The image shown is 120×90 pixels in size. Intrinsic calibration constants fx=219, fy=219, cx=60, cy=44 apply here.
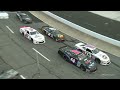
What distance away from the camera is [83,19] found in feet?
132

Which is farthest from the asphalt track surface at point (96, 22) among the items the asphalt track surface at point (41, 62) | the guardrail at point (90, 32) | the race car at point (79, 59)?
the race car at point (79, 59)

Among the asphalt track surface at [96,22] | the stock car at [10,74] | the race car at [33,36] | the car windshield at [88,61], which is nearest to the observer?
the stock car at [10,74]

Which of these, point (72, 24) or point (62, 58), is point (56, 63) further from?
point (72, 24)

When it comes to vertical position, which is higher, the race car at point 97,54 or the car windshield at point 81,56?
the car windshield at point 81,56

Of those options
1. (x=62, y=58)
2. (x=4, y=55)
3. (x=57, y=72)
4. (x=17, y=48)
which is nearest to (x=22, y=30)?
(x=17, y=48)

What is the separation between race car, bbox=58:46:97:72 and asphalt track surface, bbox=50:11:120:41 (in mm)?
9522

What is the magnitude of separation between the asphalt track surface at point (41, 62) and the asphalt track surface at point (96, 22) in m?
5.91

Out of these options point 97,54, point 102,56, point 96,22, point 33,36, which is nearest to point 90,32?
point 96,22

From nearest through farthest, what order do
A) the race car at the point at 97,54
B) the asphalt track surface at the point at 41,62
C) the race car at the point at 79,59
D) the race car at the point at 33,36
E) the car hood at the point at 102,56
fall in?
1. the asphalt track surface at the point at 41,62
2. the race car at the point at 79,59
3. the race car at the point at 97,54
4. the car hood at the point at 102,56
5. the race car at the point at 33,36

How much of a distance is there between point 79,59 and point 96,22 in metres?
16.1

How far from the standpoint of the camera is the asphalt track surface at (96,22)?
3494 centimetres

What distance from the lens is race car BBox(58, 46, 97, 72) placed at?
78.3 feet

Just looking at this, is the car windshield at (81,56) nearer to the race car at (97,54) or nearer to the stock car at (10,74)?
the race car at (97,54)

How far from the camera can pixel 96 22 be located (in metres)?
38.9
